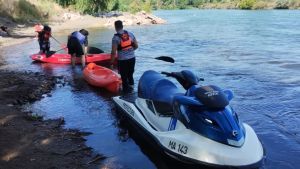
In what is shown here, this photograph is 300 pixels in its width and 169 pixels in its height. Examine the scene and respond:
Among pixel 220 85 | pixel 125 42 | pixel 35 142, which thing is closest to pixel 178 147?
pixel 35 142

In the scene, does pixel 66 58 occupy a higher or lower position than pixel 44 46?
lower

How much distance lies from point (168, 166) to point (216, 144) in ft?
3.90

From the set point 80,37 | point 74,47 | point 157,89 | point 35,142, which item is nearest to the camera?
point 35,142

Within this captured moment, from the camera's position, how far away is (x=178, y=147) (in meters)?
5.97

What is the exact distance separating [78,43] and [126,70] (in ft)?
16.3

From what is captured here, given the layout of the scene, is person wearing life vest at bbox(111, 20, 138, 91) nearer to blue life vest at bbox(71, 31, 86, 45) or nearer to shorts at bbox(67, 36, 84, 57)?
blue life vest at bbox(71, 31, 86, 45)

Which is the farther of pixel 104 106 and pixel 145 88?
pixel 104 106

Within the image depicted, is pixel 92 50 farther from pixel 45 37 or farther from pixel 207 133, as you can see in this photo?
pixel 207 133

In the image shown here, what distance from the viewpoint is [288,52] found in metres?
20.1

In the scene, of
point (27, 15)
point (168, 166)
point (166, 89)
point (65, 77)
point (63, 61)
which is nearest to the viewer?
point (168, 166)

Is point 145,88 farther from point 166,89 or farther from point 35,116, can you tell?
point 35,116

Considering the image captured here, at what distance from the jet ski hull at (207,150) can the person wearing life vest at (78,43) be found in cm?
878

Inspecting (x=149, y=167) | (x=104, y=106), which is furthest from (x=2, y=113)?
(x=149, y=167)

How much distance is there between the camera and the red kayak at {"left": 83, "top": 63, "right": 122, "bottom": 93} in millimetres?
11484
